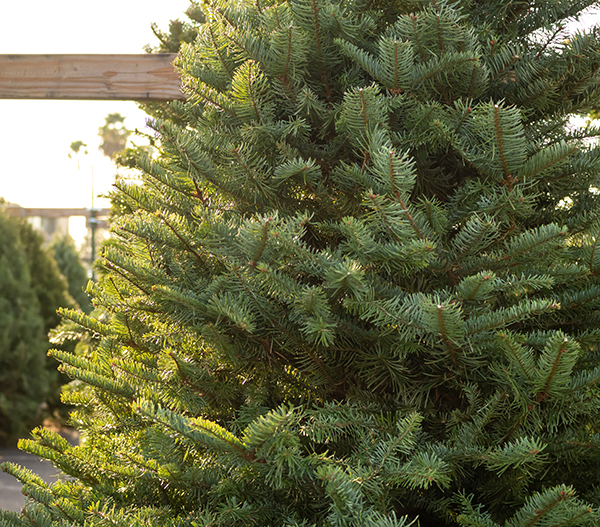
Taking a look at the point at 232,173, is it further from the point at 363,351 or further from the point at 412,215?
the point at 363,351

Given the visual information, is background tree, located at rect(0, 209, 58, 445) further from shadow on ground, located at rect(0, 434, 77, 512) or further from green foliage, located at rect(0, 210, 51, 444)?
shadow on ground, located at rect(0, 434, 77, 512)

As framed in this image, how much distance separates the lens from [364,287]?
51.6 inches

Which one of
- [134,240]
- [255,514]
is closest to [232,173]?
[134,240]

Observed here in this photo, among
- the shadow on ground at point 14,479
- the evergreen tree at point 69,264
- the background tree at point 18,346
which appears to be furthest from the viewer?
the evergreen tree at point 69,264

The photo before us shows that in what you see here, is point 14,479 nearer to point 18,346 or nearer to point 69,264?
point 18,346

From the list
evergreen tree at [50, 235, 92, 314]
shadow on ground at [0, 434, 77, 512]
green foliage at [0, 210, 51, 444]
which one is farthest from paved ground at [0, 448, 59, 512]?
evergreen tree at [50, 235, 92, 314]

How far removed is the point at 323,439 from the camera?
155 cm

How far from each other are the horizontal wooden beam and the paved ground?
14.8 feet

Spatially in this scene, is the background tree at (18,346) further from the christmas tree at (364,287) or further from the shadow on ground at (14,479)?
the christmas tree at (364,287)

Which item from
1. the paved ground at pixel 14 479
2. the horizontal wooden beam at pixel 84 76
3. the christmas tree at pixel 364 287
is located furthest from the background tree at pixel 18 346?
the christmas tree at pixel 364 287

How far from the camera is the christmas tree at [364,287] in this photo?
1360mm

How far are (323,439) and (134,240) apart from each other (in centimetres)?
97

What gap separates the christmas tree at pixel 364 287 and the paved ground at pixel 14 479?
18.4 ft

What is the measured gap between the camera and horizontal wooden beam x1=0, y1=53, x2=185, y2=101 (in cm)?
363
